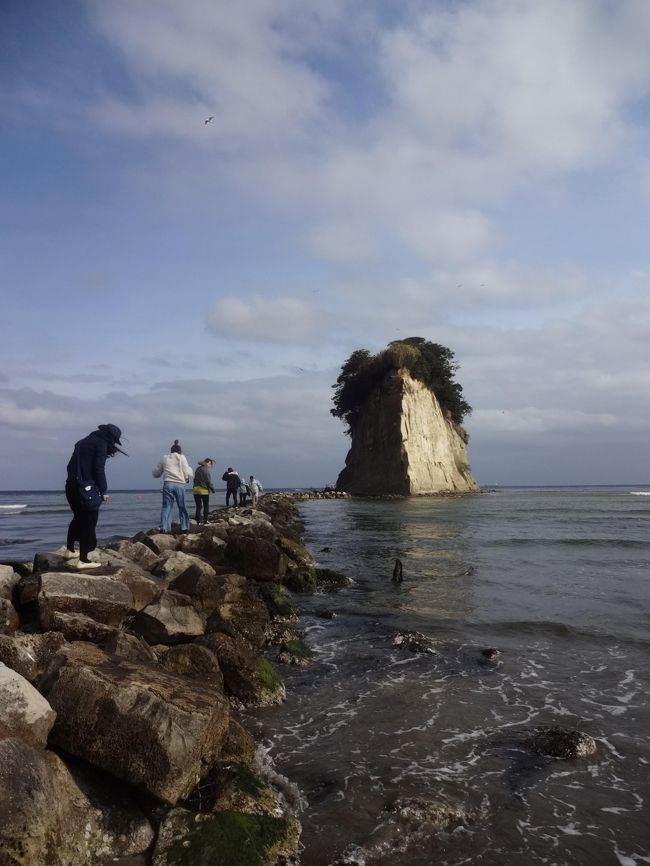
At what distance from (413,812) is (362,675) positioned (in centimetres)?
294

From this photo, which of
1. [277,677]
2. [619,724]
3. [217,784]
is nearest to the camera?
[217,784]

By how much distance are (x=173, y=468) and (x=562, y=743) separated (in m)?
12.3

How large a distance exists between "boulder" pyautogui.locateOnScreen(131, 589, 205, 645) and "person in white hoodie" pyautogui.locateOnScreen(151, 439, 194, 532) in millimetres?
8794

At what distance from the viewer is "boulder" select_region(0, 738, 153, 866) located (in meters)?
3.16

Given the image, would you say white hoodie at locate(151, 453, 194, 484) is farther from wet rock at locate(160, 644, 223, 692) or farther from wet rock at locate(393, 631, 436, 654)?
wet rock at locate(160, 644, 223, 692)

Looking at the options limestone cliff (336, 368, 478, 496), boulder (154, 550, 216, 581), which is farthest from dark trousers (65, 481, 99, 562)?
limestone cliff (336, 368, 478, 496)

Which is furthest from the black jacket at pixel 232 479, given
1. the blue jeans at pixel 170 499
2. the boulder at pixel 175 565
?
the boulder at pixel 175 565

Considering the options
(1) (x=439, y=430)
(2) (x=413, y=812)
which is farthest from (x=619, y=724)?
(1) (x=439, y=430)

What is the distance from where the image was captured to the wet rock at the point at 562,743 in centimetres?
514

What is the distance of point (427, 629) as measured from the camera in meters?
9.20

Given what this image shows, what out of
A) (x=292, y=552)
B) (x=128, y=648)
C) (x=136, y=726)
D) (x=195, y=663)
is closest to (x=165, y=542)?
(x=292, y=552)

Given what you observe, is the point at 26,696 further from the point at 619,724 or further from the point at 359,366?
the point at 359,366

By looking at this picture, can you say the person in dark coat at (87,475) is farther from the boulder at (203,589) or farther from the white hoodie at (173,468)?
the white hoodie at (173,468)

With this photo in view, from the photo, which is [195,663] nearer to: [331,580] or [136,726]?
[136,726]
